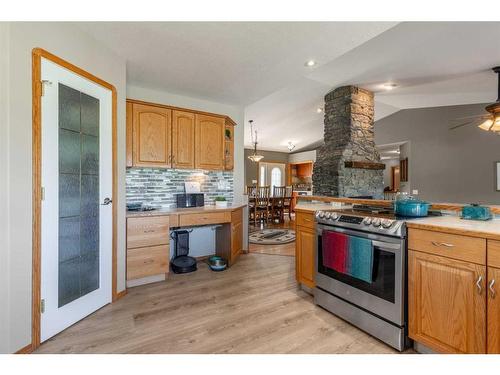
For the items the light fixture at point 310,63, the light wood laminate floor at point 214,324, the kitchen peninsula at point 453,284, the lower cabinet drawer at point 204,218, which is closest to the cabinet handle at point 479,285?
the kitchen peninsula at point 453,284

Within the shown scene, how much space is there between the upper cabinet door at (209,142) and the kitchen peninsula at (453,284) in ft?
8.00

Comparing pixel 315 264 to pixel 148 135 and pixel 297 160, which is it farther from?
pixel 297 160

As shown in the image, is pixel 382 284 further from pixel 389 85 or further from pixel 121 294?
pixel 389 85

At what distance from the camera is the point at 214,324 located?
2.01 meters

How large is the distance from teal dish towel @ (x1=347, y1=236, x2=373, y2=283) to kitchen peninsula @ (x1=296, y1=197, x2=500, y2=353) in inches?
5.6

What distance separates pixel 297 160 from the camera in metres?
10.3

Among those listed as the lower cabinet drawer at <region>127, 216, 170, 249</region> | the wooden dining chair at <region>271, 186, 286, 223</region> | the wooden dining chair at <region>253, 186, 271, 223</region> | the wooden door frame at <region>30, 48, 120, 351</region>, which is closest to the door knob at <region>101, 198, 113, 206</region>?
the lower cabinet drawer at <region>127, 216, 170, 249</region>

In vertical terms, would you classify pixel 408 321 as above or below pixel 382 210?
below

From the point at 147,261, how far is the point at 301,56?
109 inches

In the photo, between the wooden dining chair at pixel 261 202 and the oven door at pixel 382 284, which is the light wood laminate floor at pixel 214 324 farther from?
the wooden dining chair at pixel 261 202

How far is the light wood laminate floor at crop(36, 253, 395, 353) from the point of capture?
1725 millimetres
